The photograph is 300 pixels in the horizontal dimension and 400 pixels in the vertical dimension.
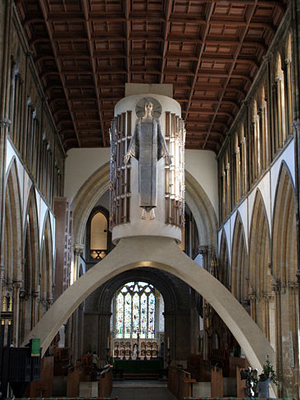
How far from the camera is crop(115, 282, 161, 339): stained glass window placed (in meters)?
38.4

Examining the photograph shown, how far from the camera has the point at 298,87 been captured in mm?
15555

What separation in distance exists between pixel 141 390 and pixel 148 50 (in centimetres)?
1342

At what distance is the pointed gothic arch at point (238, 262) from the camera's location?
24312 mm

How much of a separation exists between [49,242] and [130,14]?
392 inches

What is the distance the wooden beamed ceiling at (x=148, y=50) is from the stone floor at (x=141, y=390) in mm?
10962

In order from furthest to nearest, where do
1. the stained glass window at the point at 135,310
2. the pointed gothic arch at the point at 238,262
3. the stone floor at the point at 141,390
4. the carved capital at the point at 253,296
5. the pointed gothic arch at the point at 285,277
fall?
the stained glass window at the point at 135,310 < the pointed gothic arch at the point at 238,262 < the stone floor at the point at 141,390 < the carved capital at the point at 253,296 < the pointed gothic arch at the point at 285,277

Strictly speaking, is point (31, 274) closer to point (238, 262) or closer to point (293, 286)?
point (238, 262)

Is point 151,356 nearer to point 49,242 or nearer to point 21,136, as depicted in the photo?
point 49,242

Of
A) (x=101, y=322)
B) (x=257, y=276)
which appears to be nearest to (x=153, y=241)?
(x=257, y=276)

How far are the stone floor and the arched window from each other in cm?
919

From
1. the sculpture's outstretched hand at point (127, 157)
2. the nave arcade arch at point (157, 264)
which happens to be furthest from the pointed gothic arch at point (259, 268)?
the sculpture's outstretched hand at point (127, 157)

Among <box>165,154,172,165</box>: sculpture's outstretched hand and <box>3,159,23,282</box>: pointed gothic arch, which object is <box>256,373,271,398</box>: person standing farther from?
<box>3,159,23,282</box>: pointed gothic arch

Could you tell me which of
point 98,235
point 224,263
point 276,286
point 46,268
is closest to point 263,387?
point 276,286

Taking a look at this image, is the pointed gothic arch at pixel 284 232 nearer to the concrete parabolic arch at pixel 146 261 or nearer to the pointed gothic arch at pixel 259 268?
the concrete parabolic arch at pixel 146 261
